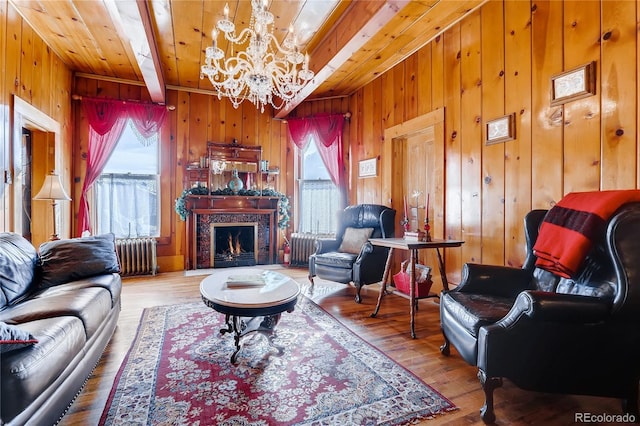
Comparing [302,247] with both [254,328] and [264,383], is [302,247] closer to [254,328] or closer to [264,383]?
[254,328]

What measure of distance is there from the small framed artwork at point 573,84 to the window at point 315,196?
3426mm

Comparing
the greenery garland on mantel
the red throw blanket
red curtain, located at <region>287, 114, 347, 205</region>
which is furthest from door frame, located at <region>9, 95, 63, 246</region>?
the red throw blanket

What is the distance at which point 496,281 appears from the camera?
7.07ft

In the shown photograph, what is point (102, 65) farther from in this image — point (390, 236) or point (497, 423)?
point (497, 423)

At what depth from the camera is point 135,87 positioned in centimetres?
472

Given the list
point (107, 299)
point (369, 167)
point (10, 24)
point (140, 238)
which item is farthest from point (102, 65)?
point (369, 167)

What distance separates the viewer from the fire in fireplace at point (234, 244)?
511 centimetres

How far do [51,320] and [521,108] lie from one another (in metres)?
3.61

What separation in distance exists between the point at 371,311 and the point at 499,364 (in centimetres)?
165

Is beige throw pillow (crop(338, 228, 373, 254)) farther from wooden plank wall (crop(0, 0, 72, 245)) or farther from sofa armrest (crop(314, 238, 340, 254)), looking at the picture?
wooden plank wall (crop(0, 0, 72, 245))

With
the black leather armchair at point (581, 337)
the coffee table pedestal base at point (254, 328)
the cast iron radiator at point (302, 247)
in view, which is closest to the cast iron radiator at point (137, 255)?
the cast iron radiator at point (302, 247)

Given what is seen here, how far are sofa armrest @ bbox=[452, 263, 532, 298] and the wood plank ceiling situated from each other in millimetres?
2085

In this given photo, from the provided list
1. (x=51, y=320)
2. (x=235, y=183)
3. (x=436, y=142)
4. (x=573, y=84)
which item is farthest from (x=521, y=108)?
(x=235, y=183)

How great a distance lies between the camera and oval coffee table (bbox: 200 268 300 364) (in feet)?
6.34
